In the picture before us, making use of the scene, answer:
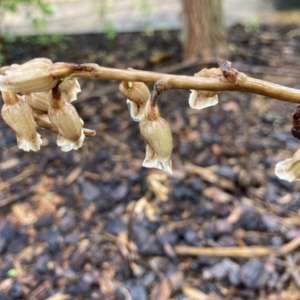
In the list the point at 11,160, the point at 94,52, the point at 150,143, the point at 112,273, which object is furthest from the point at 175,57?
the point at 150,143

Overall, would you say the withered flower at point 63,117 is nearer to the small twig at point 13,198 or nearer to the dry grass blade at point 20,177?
the small twig at point 13,198

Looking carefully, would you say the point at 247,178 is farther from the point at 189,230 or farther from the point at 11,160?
the point at 11,160

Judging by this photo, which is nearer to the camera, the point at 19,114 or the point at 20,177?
the point at 19,114

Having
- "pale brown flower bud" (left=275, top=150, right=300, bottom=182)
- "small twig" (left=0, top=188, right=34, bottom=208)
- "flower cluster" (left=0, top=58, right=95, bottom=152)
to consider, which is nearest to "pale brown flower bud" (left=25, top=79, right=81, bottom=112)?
"flower cluster" (left=0, top=58, right=95, bottom=152)

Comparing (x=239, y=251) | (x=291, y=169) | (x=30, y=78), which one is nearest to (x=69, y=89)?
(x=30, y=78)

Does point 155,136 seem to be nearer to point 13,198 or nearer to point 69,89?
point 69,89

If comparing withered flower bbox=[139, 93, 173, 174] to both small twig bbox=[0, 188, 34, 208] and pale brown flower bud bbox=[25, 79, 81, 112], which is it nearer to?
pale brown flower bud bbox=[25, 79, 81, 112]

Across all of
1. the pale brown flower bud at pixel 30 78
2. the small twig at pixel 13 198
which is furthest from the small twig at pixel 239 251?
the pale brown flower bud at pixel 30 78
